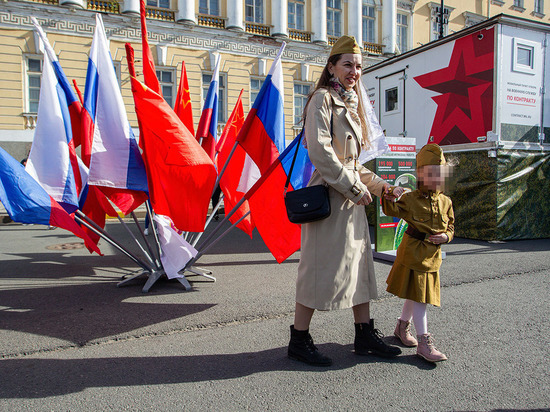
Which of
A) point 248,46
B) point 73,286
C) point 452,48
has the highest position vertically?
point 248,46

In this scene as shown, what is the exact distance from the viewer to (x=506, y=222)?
8.45 metres

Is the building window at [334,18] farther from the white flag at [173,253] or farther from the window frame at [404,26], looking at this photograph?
the white flag at [173,253]

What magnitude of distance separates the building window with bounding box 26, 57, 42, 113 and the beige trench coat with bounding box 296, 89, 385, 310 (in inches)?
638

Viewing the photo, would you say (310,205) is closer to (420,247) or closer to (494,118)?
(420,247)

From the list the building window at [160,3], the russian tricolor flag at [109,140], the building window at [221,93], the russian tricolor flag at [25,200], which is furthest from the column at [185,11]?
the russian tricolor flag at [25,200]

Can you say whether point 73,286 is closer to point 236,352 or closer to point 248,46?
point 236,352

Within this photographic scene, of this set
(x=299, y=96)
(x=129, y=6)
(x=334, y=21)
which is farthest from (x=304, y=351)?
(x=334, y=21)

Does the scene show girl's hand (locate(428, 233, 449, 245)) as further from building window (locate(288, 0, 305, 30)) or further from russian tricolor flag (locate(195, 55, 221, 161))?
building window (locate(288, 0, 305, 30))

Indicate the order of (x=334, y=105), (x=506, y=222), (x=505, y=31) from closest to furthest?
(x=334, y=105), (x=505, y=31), (x=506, y=222)

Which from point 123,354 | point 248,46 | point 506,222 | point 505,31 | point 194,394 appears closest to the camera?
point 194,394

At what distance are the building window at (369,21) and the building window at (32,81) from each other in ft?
52.3

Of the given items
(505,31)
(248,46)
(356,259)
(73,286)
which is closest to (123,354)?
(356,259)

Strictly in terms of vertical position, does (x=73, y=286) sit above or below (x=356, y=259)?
below

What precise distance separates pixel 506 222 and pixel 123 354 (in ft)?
25.4
